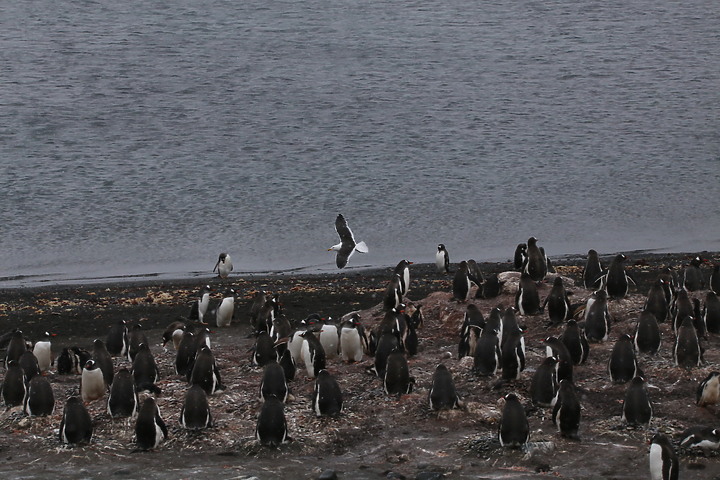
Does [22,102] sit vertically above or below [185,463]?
above

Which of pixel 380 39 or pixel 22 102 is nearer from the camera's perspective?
pixel 22 102

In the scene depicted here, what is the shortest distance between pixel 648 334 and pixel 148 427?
17.0 feet

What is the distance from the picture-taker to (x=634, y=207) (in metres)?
30.0

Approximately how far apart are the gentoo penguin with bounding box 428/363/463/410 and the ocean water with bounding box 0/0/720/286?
42.7 ft

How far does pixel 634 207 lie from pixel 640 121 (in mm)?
9983

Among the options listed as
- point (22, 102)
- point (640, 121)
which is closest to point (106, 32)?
point (22, 102)

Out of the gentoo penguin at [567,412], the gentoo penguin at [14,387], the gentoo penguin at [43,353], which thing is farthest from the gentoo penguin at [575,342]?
the gentoo penguin at [43,353]

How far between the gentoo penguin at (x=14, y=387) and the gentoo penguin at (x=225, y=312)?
4.35 metres

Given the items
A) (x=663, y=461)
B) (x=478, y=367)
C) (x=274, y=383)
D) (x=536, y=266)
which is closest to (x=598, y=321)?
(x=478, y=367)

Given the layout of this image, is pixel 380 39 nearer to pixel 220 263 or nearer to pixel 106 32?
pixel 106 32

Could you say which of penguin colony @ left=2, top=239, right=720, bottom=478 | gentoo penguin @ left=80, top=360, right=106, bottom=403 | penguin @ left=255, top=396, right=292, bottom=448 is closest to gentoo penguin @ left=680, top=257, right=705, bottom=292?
penguin colony @ left=2, top=239, right=720, bottom=478

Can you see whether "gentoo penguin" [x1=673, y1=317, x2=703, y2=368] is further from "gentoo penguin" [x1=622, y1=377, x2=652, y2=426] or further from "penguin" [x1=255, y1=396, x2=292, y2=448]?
"penguin" [x1=255, y1=396, x2=292, y2=448]

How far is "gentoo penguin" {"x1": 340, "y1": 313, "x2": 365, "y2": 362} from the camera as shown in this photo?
40.5 ft

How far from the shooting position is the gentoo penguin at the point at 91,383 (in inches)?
440
